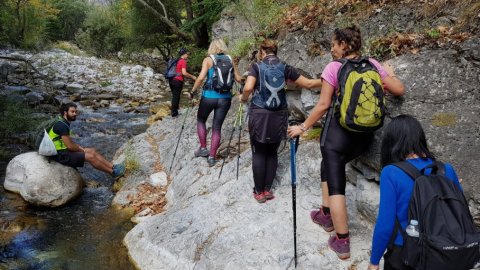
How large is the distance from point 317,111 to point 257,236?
5.68 feet

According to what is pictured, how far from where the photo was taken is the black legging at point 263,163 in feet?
16.9

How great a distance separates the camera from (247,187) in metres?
5.85

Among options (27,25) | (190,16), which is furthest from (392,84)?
(27,25)

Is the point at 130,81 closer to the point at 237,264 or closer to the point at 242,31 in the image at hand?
the point at 242,31

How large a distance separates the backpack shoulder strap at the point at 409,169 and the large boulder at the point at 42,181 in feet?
21.9

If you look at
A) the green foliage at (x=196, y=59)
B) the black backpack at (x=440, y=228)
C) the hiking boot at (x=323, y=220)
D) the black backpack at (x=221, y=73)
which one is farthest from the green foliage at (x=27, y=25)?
the black backpack at (x=440, y=228)

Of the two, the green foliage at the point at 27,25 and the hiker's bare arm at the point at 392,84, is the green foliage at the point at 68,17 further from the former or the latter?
the hiker's bare arm at the point at 392,84

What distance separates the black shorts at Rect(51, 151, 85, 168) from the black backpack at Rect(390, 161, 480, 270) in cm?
694

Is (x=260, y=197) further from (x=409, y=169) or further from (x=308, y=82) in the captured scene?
(x=409, y=169)

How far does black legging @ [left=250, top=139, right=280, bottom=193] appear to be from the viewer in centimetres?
515

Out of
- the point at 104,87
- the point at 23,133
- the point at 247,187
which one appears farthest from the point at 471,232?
the point at 104,87

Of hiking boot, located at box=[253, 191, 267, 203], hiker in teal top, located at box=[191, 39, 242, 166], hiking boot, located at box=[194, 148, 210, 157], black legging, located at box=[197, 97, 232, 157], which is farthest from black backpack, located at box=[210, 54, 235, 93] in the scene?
hiking boot, located at box=[253, 191, 267, 203]

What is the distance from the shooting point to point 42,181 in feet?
24.5

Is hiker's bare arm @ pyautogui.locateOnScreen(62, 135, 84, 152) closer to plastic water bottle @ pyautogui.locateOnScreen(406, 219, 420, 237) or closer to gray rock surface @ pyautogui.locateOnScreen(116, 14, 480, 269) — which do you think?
gray rock surface @ pyautogui.locateOnScreen(116, 14, 480, 269)
